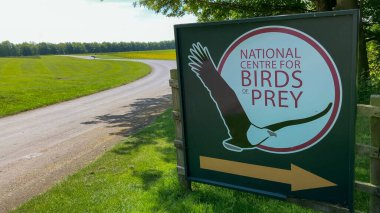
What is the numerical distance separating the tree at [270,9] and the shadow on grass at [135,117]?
415 centimetres

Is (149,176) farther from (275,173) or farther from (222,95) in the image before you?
(275,173)

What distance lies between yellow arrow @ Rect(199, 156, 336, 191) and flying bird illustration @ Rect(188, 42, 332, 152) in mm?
240

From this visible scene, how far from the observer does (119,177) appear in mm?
6668

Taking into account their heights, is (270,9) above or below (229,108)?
above

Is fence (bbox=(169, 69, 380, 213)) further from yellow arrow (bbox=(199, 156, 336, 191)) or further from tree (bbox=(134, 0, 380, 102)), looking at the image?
tree (bbox=(134, 0, 380, 102))

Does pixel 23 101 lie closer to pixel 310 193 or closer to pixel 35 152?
pixel 35 152

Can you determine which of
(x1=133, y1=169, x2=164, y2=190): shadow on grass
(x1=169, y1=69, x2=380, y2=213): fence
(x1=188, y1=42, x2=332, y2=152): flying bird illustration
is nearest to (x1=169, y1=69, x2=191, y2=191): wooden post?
(x1=188, y1=42, x2=332, y2=152): flying bird illustration

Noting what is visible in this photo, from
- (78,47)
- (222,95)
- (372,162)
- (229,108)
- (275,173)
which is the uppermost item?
(78,47)

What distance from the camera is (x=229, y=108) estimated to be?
4531 millimetres

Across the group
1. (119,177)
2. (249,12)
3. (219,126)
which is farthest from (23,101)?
(219,126)

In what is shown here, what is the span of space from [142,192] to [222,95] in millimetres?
2168

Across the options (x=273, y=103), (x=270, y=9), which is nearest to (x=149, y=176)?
(x=273, y=103)

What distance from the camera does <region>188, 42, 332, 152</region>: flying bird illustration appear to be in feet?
14.2

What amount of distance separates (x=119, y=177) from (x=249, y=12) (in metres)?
9.74
